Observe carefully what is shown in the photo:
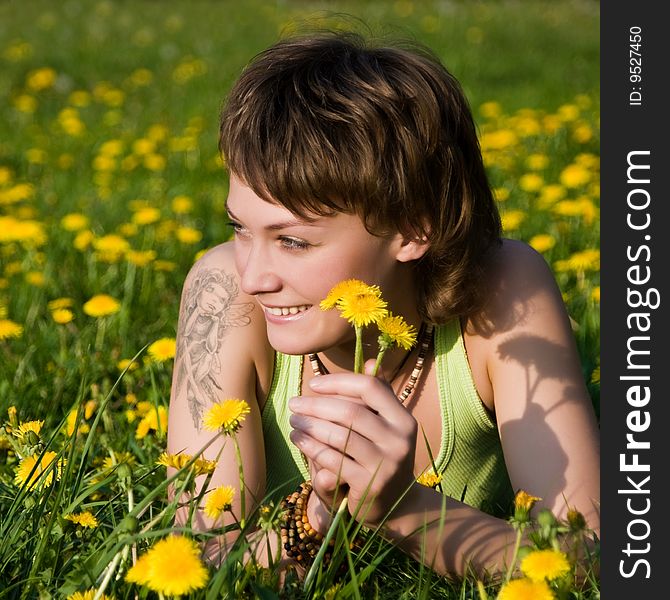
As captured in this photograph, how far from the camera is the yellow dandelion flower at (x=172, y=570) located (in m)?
1.24

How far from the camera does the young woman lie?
5.45 ft

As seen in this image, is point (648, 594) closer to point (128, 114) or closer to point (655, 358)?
point (655, 358)

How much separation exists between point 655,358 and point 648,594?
38 centimetres

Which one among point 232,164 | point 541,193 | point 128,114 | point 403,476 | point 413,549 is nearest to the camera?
point 403,476

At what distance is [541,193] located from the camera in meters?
4.33

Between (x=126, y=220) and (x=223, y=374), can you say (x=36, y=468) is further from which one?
(x=126, y=220)

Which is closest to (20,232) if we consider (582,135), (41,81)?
(582,135)

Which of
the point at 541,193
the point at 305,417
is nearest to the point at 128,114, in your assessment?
the point at 541,193

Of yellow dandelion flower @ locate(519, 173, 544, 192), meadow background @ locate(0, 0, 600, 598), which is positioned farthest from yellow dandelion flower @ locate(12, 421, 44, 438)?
yellow dandelion flower @ locate(519, 173, 544, 192)

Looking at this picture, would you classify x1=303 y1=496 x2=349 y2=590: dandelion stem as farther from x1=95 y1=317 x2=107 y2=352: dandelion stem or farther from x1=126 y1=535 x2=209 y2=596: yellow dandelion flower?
x1=95 y1=317 x2=107 y2=352: dandelion stem

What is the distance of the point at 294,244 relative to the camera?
1786 millimetres

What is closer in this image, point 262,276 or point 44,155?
point 262,276

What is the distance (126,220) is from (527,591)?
3020 mm

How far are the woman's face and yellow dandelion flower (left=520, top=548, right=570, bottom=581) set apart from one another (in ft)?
1.91
